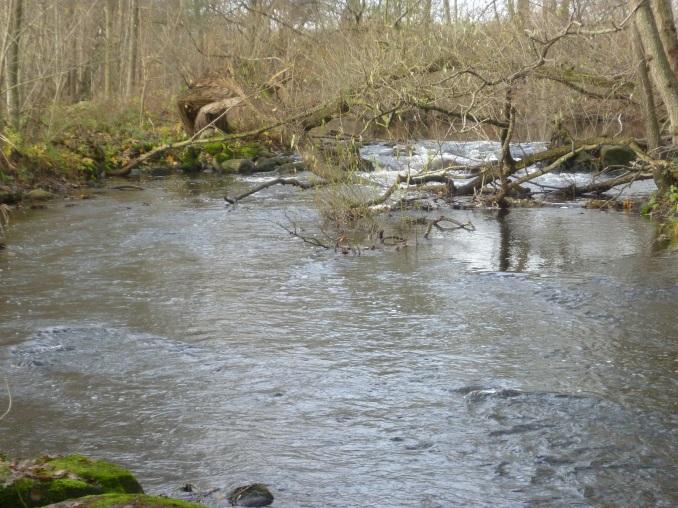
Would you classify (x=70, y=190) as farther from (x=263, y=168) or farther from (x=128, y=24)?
(x=128, y=24)

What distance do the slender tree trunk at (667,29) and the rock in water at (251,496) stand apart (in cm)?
1255

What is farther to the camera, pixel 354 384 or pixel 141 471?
pixel 354 384

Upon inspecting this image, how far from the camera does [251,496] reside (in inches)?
198

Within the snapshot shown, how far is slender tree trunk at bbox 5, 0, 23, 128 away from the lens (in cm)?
1905

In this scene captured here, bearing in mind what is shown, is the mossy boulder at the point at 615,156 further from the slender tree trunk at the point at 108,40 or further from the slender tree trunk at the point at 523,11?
the slender tree trunk at the point at 108,40

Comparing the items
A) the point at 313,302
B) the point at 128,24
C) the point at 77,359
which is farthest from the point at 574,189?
the point at 128,24

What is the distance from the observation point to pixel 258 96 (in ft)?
72.0

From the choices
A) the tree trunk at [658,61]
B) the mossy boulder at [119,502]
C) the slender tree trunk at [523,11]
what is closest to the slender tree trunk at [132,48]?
the slender tree trunk at [523,11]

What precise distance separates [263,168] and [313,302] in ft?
55.4

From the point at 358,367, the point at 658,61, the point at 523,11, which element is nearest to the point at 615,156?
the point at 523,11

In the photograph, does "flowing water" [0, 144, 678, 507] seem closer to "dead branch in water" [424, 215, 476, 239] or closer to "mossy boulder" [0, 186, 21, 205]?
"dead branch in water" [424, 215, 476, 239]

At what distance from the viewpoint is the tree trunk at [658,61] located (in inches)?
580

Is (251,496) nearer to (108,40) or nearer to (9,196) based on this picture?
(9,196)

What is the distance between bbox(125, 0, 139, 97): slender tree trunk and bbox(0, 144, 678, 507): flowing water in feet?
69.9
